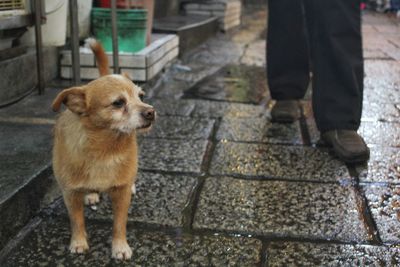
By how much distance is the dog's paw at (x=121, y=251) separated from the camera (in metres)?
1.96

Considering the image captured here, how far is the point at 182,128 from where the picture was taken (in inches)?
136

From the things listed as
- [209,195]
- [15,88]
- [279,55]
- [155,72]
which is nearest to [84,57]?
[155,72]

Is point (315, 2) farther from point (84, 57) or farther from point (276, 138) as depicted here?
point (84, 57)

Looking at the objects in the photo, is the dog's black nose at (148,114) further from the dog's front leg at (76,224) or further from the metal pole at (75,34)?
the metal pole at (75,34)

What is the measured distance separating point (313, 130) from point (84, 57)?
6.22ft

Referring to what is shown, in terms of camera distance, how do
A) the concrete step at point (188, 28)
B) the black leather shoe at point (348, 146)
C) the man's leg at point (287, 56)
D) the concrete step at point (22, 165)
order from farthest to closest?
the concrete step at point (188, 28) < the man's leg at point (287, 56) < the black leather shoe at point (348, 146) < the concrete step at point (22, 165)

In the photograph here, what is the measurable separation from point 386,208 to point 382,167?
527 mm

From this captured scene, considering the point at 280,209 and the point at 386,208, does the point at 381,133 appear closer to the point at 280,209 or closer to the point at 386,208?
the point at 386,208

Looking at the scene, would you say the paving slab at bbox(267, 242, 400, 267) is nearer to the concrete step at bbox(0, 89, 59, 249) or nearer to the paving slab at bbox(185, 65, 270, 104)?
the concrete step at bbox(0, 89, 59, 249)

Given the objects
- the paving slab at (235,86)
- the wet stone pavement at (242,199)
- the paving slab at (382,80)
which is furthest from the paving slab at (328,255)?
the paving slab at (382,80)

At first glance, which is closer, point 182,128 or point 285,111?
point 182,128

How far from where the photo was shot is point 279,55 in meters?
3.66

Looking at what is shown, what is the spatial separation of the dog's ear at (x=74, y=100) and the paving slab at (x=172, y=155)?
0.97 metres

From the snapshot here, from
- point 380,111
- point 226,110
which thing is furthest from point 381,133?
point 226,110
